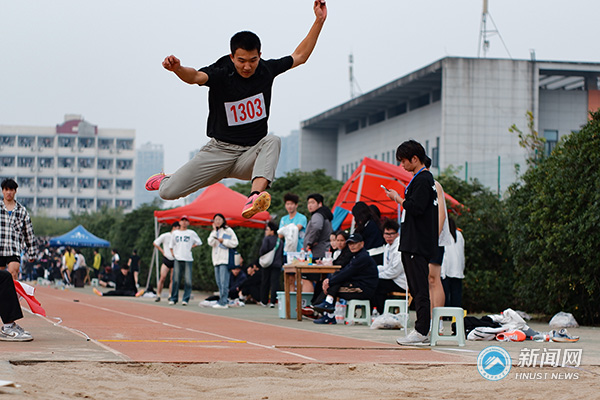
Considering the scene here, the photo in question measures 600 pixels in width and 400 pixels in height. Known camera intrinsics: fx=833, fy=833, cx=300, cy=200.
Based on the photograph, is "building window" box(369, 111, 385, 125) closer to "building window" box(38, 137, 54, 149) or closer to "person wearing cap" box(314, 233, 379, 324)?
"person wearing cap" box(314, 233, 379, 324)

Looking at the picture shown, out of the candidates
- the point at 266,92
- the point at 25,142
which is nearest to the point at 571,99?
the point at 266,92

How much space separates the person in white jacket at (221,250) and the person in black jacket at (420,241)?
8559 millimetres

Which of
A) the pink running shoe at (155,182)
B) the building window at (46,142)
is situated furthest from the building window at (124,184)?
the pink running shoe at (155,182)

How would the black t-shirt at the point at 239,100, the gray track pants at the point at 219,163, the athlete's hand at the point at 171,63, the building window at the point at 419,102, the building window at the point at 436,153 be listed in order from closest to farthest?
the athlete's hand at the point at 171,63 → the black t-shirt at the point at 239,100 → the gray track pants at the point at 219,163 → the building window at the point at 436,153 → the building window at the point at 419,102

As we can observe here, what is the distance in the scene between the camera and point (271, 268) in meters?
19.7

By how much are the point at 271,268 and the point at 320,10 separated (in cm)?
1241

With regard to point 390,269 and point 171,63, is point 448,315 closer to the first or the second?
point 390,269

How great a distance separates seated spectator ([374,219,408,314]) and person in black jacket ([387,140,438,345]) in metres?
3.57

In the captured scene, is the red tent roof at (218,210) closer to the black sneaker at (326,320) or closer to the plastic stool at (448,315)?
the black sneaker at (326,320)

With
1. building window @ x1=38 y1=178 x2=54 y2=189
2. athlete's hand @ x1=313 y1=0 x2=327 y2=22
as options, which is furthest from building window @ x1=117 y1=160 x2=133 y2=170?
athlete's hand @ x1=313 y1=0 x2=327 y2=22

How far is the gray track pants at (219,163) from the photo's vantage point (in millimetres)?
7641

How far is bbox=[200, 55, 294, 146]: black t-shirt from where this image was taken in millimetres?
7262

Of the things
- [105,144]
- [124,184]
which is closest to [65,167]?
[105,144]

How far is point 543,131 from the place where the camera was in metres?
47.8
